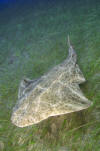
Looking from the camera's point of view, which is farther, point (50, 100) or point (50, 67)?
point (50, 67)

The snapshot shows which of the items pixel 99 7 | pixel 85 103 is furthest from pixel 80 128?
pixel 99 7

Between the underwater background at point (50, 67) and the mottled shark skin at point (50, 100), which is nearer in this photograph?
the mottled shark skin at point (50, 100)

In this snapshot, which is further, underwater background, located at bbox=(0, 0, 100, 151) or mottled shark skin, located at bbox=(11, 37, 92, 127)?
underwater background, located at bbox=(0, 0, 100, 151)

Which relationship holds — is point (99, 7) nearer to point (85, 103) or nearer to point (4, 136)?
point (85, 103)
